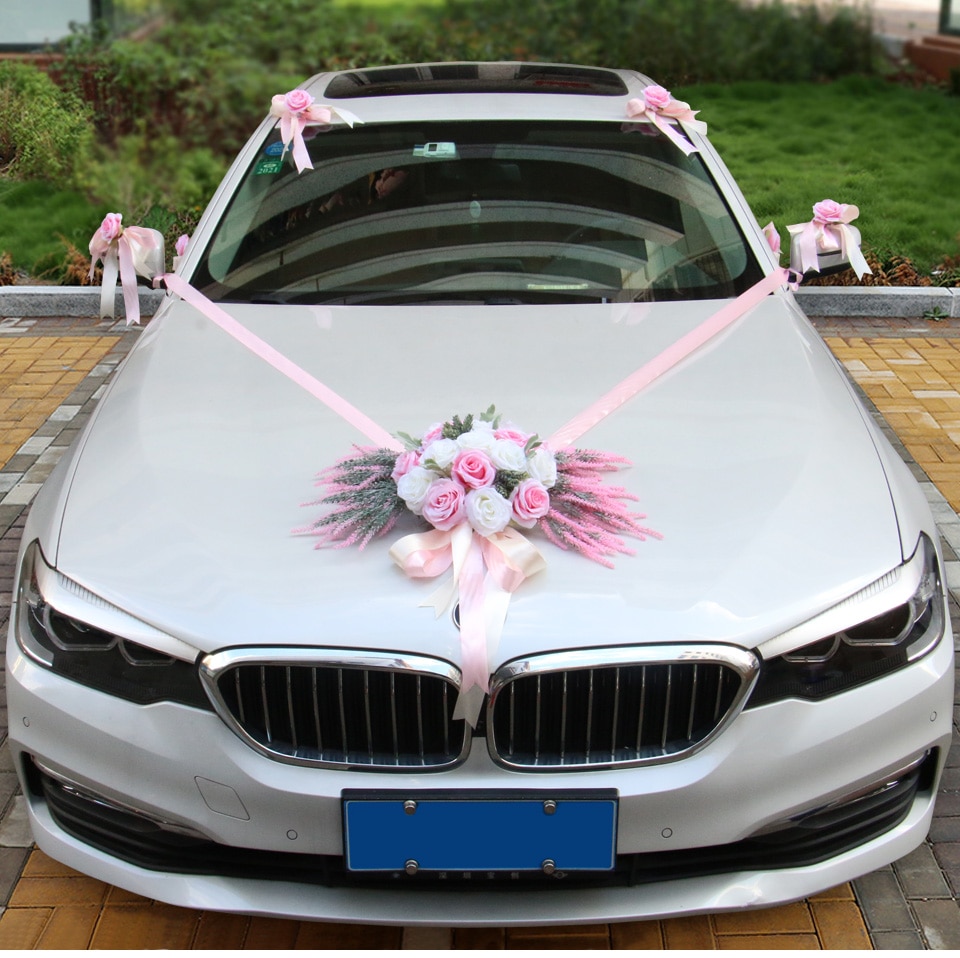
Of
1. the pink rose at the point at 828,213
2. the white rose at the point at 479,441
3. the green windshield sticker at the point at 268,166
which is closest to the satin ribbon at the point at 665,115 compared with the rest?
the pink rose at the point at 828,213

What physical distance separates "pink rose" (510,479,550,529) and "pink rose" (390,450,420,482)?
214 millimetres

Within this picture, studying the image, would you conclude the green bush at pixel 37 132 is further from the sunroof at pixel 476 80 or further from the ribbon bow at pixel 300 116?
the ribbon bow at pixel 300 116

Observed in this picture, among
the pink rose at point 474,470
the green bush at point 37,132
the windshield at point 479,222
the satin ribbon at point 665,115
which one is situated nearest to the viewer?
the pink rose at point 474,470

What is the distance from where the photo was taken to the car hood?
6.92 feet

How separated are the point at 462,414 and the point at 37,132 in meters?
6.83

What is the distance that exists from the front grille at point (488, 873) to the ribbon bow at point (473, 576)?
37cm

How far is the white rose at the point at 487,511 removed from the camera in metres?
2.21

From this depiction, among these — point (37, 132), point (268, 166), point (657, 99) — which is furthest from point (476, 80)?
point (37, 132)

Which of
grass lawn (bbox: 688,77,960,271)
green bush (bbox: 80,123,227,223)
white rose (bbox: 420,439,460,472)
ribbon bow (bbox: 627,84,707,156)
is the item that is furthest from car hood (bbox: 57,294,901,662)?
green bush (bbox: 80,123,227,223)

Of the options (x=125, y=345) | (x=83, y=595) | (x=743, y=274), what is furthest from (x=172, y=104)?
(x=83, y=595)

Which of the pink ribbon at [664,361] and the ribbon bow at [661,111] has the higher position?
the ribbon bow at [661,111]

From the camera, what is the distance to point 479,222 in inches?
135

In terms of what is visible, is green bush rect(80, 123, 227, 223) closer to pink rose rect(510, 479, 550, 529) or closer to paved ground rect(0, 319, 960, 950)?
paved ground rect(0, 319, 960, 950)

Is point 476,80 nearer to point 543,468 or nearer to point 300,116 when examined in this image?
point 300,116
